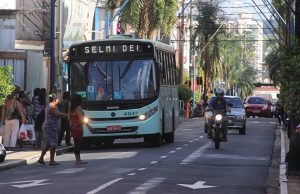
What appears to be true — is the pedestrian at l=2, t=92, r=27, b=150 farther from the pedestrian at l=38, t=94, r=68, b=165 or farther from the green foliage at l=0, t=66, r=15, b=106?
the pedestrian at l=38, t=94, r=68, b=165

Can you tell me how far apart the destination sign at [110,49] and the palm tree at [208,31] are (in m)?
54.4

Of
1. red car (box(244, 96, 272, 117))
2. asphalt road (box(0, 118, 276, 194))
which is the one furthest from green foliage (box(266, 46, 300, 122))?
red car (box(244, 96, 272, 117))

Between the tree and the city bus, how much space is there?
1912cm

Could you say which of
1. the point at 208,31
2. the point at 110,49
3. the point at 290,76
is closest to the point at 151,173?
the point at 290,76

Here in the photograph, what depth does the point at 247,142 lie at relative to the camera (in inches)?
1200

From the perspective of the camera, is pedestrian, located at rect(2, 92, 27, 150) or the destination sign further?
the destination sign

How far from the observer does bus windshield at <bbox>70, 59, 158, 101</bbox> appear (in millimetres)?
25359

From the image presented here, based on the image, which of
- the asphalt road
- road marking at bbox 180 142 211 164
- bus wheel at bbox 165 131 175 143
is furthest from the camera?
bus wheel at bbox 165 131 175 143

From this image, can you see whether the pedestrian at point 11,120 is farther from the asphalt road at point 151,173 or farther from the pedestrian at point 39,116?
the asphalt road at point 151,173

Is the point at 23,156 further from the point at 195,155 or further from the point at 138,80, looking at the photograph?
the point at 138,80

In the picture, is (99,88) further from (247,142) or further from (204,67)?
(204,67)

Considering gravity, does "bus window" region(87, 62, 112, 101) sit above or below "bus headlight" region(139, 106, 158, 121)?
above

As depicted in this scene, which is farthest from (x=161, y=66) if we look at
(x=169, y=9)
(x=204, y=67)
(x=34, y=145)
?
(x=204, y=67)

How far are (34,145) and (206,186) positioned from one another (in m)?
10.9
